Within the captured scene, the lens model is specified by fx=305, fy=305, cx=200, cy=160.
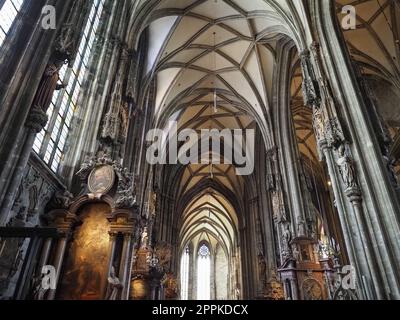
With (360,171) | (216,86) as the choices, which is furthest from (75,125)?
(216,86)

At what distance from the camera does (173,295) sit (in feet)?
74.4

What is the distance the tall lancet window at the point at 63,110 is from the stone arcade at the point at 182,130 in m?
0.06

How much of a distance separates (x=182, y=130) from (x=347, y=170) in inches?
672

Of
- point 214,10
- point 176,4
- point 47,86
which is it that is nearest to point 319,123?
point 47,86

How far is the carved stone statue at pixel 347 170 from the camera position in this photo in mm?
8883

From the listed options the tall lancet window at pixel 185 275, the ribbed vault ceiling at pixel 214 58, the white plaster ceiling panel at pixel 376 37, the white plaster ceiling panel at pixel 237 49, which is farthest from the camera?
the tall lancet window at pixel 185 275

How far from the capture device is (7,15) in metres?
6.49

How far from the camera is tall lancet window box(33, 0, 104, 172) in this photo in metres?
8.67

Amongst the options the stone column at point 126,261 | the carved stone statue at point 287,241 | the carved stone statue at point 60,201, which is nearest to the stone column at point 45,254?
the carved stone statue at point 60,201

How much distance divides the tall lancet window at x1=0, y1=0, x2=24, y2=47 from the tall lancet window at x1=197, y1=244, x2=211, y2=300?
127 ft

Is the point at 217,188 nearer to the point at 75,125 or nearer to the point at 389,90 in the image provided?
the point at 389,90

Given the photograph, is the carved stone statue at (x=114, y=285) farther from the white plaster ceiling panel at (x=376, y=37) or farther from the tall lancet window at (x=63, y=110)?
the white plaster ceiling panel at (x=376, y=37)

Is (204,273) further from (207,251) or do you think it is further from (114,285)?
(114,285)

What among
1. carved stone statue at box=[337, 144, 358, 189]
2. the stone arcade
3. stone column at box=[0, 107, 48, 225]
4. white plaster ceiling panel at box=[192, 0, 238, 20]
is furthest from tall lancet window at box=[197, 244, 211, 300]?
stone column at box=[0, 107, 48, 225]
